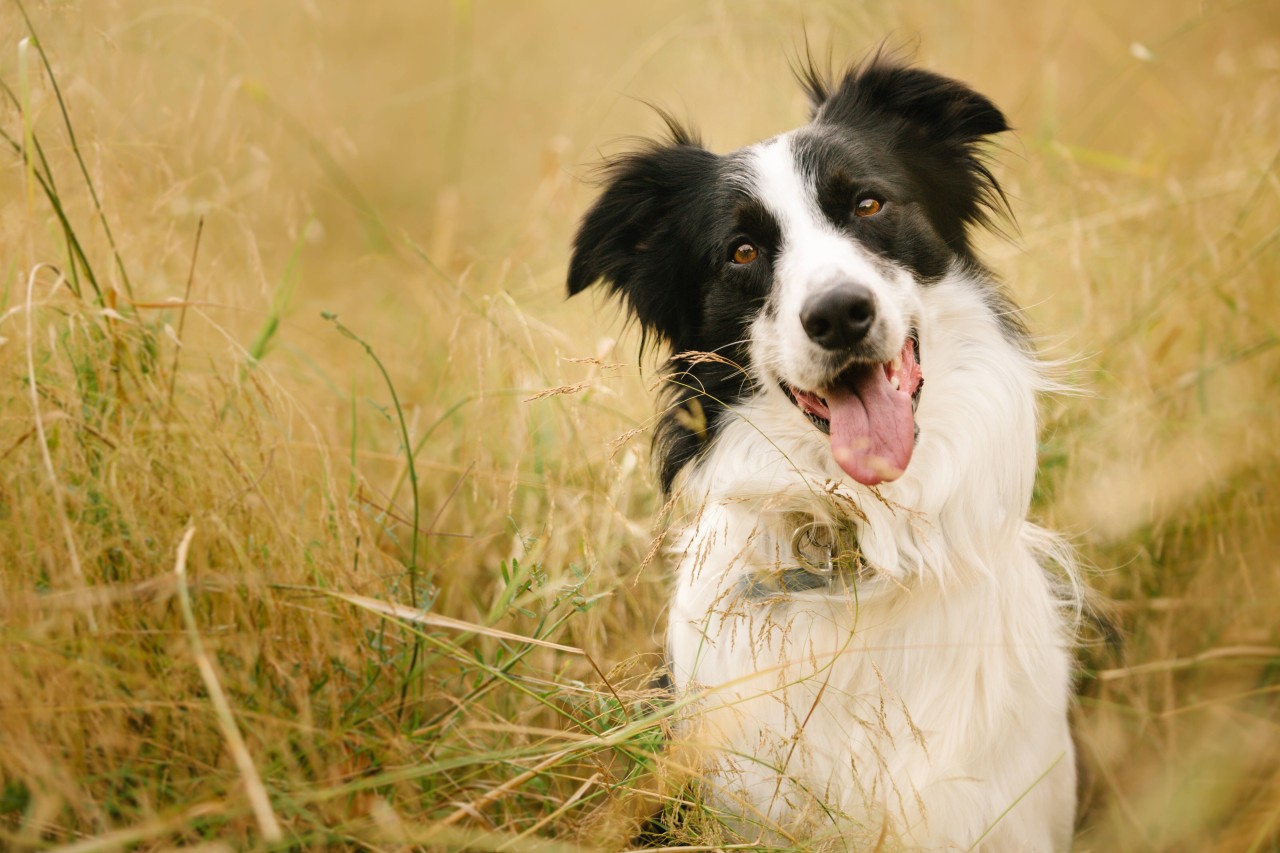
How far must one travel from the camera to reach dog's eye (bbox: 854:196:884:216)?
2.60m

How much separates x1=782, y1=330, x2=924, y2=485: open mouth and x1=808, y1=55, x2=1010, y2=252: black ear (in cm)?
64

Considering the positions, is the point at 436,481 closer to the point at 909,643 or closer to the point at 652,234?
the point at 652,234

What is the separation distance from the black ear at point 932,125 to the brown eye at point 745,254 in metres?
0.50

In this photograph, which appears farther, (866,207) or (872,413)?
(866,207)

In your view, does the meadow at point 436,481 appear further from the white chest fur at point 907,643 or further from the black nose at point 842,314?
the black nose at point 842,314

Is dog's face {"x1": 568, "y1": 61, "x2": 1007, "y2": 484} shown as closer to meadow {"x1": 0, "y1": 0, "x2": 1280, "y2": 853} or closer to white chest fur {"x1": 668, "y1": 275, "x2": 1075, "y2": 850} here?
white chest fur {"x1": 668, "y1": 275, "x2": 1075, "y2": 850}

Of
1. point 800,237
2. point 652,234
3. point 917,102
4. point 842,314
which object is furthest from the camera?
point 652,234

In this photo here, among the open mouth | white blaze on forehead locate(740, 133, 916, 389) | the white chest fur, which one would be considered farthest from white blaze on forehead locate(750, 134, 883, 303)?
the white chest fur

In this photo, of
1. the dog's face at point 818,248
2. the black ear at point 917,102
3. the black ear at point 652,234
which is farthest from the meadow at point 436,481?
the black ear at point 917,102

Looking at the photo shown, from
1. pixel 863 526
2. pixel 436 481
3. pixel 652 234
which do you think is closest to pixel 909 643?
pixel 863 526

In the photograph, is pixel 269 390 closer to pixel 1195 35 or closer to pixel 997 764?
pixel 997 764

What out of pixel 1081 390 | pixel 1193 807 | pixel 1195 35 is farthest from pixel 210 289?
pixel 1195 35

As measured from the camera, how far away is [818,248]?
2.44 meters

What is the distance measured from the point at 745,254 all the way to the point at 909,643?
45.4 inches
